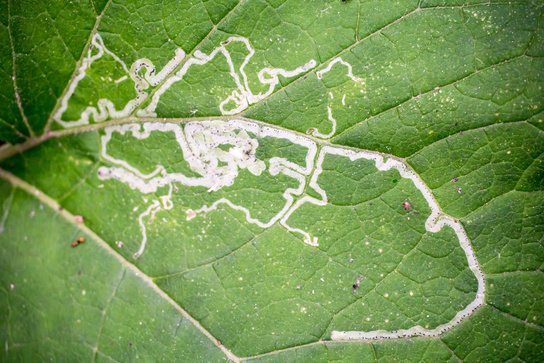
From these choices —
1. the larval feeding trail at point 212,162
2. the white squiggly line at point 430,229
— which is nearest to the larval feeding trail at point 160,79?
the larval feeding trail at point 212,162

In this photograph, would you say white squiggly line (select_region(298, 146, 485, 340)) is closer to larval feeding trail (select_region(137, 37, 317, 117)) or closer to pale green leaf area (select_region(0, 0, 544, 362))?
pale green leaf area (select_region(0, 0, 544, 362))

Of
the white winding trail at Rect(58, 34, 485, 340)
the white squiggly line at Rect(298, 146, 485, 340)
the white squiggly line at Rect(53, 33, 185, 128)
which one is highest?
the white squiggly line at Rect(53, 33, 185, 128)

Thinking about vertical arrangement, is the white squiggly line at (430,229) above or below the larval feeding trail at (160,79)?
below

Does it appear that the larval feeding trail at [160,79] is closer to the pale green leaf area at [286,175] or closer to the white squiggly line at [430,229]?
the pale green leaf area at [286,175]

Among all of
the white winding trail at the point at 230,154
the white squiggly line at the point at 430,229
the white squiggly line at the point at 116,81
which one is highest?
the white squiggly line at the point at 116,81

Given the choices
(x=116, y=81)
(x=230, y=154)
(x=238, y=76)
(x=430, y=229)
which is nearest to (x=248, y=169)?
(x=230, y=154)

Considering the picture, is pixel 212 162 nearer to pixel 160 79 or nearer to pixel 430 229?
pixel 160 79

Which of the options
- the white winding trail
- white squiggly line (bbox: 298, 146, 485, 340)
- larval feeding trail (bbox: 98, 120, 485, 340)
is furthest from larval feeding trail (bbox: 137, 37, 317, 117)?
white squiggly line (bbox: 298, 146, 485, 340)

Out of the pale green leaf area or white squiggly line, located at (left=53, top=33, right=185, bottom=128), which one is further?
white squiggly line, located at (left=53, top=33, right=185, bottom=128)

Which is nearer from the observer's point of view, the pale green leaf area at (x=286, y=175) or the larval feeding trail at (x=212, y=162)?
the pale green leaf area at (x=286, y=175)

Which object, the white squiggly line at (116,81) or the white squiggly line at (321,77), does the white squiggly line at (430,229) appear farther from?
the white squiggly line at (116,81)
